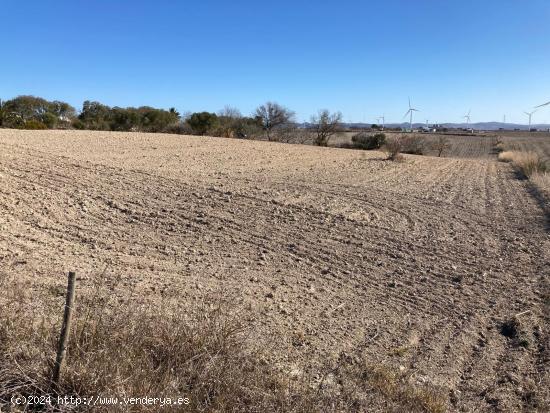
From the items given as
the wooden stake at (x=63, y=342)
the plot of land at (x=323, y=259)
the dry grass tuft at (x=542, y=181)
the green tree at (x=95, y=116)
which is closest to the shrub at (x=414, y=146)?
the dry grass tuft at (x=542, y=181)

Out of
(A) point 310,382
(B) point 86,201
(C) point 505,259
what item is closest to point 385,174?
(C) point 505,259

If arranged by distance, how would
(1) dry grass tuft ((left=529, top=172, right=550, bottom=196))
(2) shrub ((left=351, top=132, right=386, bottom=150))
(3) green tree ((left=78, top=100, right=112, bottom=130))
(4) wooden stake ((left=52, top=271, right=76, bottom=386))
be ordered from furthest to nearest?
(2) shrub ((left=351, top=132, right=386, bottom=150)) < (3) green tree ((left=78, top=100, right=112, bottom=130)) < (1) dry grass tuft ((left=529, top=172, right=550, bottom=196)) < (4) wooden stake ((left=52, top=271, right=76, bottom=386))

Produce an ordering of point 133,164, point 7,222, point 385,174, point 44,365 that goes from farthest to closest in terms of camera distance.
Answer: point 385,174 < point 133,164 < point 7,222 < point 44,365

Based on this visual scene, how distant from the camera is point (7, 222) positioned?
25.5 feet

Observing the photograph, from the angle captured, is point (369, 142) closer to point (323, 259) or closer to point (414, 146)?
point (414, 146)

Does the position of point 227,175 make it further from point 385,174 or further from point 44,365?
point 44,365

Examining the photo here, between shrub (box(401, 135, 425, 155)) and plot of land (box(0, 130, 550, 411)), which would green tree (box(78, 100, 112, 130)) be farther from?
plot of land (box(0, 130, 550, 411))

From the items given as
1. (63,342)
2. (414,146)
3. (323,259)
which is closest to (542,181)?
(323,259)

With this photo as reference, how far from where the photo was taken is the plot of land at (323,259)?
5098mm

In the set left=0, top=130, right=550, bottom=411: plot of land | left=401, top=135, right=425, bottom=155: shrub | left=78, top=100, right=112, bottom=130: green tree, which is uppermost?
left=78, top=100, right=112, bottom=130: green tree

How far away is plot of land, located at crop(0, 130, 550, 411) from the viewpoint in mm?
5098

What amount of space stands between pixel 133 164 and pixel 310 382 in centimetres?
1413

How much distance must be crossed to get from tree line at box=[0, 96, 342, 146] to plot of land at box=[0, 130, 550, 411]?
113 ft

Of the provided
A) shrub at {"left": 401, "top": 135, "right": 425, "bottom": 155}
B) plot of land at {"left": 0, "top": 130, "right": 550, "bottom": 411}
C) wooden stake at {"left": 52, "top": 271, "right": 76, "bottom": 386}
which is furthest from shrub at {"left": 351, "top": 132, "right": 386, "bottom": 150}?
wooden stake at {"left": 52, "top": 271, "right": 76, "bottom": 386}
